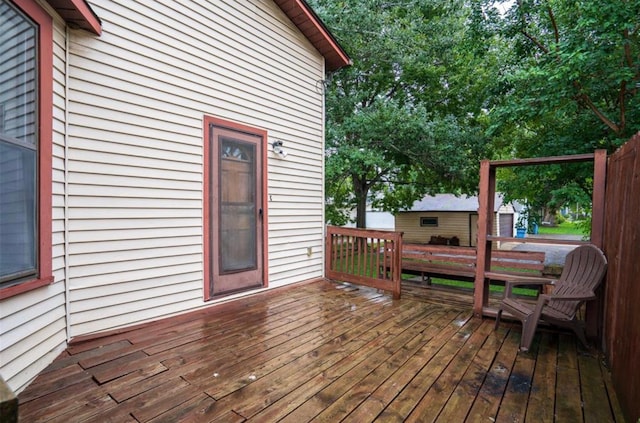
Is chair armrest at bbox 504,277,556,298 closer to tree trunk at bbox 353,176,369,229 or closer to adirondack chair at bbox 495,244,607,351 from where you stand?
adirondack chair at bbox 495,244,607,351

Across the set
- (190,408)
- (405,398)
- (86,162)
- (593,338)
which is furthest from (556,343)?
(86,162)

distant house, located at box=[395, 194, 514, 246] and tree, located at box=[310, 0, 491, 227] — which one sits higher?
tree, located at box=[310, 0, 491, 227]

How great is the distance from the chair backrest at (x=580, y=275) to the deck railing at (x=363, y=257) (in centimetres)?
186

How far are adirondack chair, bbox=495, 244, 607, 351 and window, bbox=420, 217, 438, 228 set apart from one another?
13.6 meters

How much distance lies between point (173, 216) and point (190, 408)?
220cm

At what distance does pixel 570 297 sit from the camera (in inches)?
110

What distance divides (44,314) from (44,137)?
1377 millimetres

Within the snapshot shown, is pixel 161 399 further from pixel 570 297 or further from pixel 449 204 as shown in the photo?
pixel 449 204

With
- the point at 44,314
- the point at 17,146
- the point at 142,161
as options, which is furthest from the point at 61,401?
the point at 142,161

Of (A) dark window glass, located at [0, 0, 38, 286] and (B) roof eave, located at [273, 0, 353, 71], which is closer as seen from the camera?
(A) dark window glass, located at [0, 0, 38, 286]

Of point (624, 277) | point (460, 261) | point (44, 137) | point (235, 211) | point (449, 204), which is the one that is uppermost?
point (44, 137)

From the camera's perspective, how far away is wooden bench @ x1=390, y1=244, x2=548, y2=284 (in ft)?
16.7

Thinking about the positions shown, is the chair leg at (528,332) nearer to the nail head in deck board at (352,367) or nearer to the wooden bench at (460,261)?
the nail head in deck board at (352,367)

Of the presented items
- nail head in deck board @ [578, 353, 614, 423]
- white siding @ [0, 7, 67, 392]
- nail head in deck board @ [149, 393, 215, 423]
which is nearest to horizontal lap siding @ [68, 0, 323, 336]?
white siding @ [0, 7, 67, 392]
